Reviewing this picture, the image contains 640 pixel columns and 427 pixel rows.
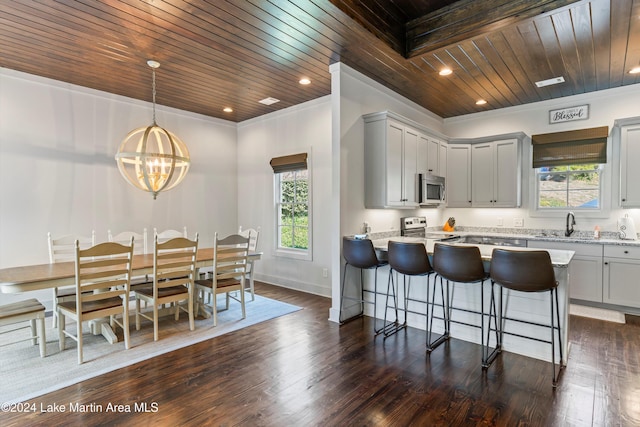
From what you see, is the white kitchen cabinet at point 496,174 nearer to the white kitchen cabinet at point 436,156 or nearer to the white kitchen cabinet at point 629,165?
the white kitchen cabinet at point 436,156

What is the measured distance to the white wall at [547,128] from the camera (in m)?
4.46

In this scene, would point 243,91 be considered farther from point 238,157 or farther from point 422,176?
point 422,176

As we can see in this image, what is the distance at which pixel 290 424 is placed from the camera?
2.02 meters

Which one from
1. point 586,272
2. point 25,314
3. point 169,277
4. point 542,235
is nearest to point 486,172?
point 542,235

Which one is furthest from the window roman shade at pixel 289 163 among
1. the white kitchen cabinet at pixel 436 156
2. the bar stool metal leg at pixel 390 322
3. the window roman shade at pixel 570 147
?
the window roman shade at pixel 570 147

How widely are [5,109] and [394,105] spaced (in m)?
4.89

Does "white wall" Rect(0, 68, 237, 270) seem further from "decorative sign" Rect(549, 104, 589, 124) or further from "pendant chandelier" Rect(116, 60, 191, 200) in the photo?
"decorative sign" Rect(549, 104, 589, 124)

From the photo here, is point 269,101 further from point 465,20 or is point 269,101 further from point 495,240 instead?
point 495,240

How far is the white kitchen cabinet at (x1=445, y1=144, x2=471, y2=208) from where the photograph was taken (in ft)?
17.9

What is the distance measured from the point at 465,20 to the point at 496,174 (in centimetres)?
290

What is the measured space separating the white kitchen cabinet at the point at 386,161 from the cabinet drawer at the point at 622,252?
8.20 ft

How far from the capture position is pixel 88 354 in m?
2.96

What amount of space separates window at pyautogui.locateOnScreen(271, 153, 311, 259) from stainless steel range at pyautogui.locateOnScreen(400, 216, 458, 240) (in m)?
1.46

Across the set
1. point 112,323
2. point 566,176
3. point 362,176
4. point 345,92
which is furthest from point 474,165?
point 112,323
